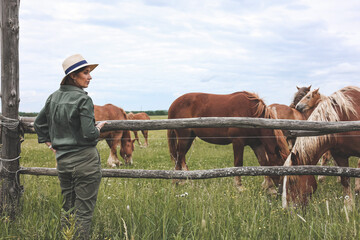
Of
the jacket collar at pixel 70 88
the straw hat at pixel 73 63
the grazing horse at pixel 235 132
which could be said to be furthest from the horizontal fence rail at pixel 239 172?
the grazing horse at pixel 235 132


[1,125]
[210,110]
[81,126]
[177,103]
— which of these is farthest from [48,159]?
[81,126]

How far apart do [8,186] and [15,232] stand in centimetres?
104

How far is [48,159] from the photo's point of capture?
1210 cm

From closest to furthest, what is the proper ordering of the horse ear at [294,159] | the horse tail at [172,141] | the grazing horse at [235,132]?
1. the horse ear at [294,159]
2. the grazing horse at [235,132]
3. the horse tail at [172,141]

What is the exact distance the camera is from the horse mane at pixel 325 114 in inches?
203

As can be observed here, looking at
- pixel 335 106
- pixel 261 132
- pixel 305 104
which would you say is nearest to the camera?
pixel 335 106

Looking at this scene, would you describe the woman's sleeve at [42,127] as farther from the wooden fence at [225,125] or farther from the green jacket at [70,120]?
the wooden fence at [225,125]

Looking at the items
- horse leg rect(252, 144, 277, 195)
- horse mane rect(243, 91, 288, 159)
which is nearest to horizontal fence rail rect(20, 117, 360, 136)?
horse mane rect(243, 91, 288, 159)

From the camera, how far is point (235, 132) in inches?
298

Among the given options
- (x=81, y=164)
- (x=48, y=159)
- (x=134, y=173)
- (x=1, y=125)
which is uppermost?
(x=1, y=125)

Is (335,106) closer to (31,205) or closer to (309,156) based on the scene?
(309,156)

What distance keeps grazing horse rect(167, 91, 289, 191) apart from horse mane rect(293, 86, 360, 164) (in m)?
1.55

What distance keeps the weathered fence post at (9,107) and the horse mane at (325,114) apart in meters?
4.32

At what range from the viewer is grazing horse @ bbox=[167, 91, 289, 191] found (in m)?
7.14
